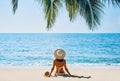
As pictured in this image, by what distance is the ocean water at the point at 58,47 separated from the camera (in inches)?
490

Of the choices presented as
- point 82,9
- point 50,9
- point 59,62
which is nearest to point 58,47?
point 50,9

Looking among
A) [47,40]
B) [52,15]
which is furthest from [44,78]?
[47,40]

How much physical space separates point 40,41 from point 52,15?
28.1ft

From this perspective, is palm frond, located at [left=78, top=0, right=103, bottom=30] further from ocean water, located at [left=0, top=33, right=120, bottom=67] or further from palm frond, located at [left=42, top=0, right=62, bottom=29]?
ocean water, located at [left=0, top=33, right=120, bottom=67]

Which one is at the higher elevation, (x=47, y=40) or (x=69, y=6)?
(x=69, y=6)

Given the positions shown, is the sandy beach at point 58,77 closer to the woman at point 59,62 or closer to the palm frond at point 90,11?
the woman at point 59,62

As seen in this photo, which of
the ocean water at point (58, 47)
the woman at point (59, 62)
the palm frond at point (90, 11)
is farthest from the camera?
the ocean water at point (58, 47)

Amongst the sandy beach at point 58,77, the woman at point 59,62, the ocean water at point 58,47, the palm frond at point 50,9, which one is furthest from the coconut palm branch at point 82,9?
the ocean water at point 58,47

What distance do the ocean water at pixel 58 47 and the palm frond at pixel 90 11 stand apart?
5000mm

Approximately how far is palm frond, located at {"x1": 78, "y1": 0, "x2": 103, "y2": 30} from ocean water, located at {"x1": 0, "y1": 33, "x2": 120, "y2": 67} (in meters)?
5.00

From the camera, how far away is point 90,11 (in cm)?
683

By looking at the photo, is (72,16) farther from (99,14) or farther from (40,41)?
(40,41)

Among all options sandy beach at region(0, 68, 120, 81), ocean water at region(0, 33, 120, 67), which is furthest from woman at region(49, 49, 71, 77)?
ocean water at region(0, 33, 120, 67)

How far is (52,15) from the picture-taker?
23.1 ft
